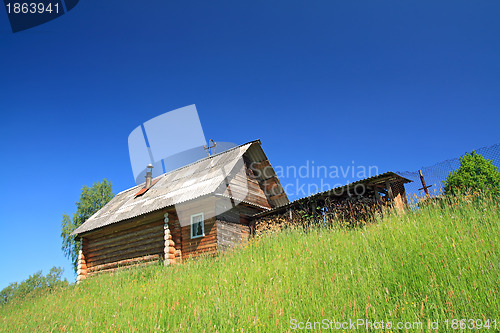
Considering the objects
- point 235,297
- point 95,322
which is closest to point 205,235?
point 95,322

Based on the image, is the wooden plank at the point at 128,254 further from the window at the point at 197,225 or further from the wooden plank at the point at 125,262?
the window at the point at 197,225

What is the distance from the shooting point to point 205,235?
41.1 feet

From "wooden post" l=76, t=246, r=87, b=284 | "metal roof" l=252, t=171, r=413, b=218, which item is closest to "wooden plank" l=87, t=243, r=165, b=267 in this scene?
"wooden post" l=76, t=246, r=87, b=284

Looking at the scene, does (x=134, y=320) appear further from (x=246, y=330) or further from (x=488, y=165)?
(x=488, y=165)

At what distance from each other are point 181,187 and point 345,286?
11.4 metres

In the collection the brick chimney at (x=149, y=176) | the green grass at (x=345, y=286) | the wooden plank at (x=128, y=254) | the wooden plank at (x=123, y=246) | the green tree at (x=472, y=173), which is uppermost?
the brick chimney at (x=149, y=176)

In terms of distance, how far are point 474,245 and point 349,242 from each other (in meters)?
Result: 2.13

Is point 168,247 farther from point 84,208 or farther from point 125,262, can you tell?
point 84,208

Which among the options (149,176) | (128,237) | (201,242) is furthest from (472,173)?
(149,176)

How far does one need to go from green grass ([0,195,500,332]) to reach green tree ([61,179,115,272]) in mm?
21029

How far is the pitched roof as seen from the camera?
13.3 metres

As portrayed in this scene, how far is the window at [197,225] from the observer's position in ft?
41.8

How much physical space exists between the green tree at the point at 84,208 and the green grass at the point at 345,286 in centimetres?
2103

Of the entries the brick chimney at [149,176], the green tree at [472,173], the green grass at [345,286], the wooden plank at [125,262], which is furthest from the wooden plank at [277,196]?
the green grass at [345,286]
